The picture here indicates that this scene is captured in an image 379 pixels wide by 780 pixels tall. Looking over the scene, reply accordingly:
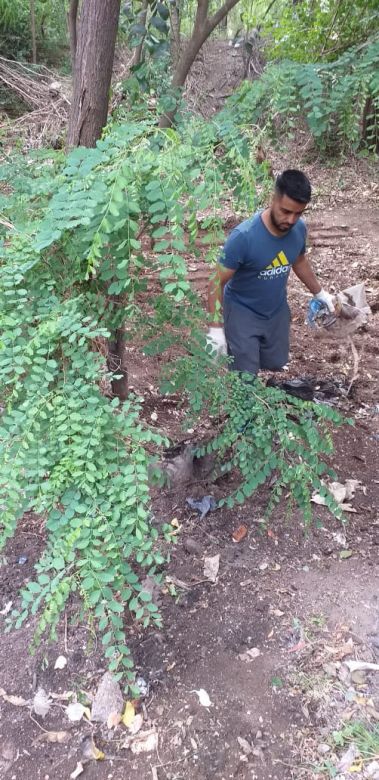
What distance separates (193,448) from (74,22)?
2.15m

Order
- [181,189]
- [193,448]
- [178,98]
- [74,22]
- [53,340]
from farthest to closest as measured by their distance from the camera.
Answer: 1. [193,448]
2. [74,22]
3. [178,98]
4. [53,340]
5. [181,189]

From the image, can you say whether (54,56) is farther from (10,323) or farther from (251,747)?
(251,747)

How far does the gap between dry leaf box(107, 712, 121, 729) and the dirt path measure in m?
0.03

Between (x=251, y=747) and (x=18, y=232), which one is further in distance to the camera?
(x=251, y=747)

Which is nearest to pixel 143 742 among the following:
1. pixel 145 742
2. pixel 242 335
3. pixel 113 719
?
pixel 145 742

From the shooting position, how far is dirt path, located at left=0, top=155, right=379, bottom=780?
182 centimetres

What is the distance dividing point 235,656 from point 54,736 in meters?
0.69

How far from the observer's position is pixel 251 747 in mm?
1844

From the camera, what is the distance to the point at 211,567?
2459 millimetres

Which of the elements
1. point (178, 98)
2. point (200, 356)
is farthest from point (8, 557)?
point (178, 98)

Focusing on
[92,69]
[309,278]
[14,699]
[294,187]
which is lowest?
[14,699]

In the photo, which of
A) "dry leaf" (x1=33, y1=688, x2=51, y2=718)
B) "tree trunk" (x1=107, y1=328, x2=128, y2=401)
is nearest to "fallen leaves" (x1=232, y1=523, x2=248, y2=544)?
"tree trunk" (x1=107, y1=328, x2=128, y2=401)

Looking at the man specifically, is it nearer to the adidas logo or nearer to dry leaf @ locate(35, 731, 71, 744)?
the adidas logo

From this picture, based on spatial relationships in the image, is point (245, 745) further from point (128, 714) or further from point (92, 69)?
point (92, 69)
